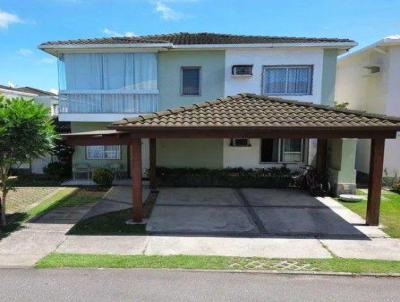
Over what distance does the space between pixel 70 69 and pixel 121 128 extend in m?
8.20

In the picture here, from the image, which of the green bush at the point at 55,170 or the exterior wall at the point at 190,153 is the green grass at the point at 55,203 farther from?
the exterior wall at the point at 190,153

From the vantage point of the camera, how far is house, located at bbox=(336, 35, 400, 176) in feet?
48.4

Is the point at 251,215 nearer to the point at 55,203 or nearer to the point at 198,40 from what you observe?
the point at 55,203

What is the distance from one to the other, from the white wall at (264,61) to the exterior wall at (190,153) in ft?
9.13

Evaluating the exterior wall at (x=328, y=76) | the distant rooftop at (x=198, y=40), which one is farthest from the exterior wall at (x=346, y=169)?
the distant rooftop at (x=198, y=40)

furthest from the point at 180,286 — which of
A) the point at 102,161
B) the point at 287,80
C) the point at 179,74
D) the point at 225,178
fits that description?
the point at 287,80

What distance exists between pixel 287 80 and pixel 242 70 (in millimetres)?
2223

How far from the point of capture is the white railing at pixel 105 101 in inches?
597

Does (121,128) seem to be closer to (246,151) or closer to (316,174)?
(246,151)

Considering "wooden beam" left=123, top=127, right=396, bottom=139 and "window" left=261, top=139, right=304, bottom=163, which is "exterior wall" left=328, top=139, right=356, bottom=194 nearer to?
"window" left=261, top=139, right=304, bottom=163

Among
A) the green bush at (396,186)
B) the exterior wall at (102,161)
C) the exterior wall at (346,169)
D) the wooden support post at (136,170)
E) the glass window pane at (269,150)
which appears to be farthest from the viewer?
the exterior wall at (102,161)

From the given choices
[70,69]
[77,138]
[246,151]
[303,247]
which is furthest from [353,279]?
[70,69]

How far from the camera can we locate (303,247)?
7934mm

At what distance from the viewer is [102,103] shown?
49.9 feet
